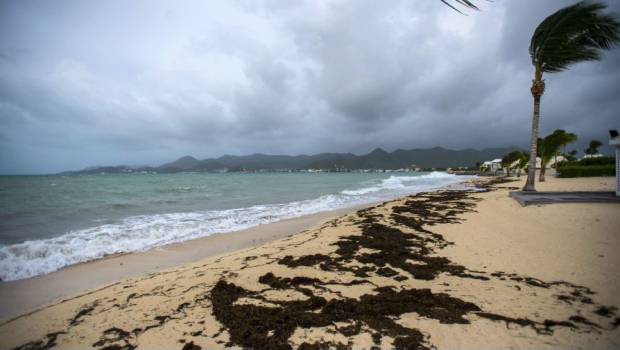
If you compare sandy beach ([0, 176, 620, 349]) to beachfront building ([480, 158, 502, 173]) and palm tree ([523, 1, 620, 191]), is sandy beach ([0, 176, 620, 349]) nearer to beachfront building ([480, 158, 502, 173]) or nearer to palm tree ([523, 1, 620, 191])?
palm tree ([523, 1, 620, 191])

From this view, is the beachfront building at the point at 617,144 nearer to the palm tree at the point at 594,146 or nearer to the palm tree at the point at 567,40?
the palm tree at the point at 567,40

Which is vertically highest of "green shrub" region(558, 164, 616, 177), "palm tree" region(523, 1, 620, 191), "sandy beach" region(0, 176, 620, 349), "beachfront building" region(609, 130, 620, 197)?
"palm tree" region(523, 1, 620, 191)

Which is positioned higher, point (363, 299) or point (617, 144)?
point (617, 144)

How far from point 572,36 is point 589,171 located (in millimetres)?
20576

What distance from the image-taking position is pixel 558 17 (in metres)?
11.7

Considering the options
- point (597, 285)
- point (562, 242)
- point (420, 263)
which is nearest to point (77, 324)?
point (420, 263)

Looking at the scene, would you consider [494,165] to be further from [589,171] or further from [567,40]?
[567,40]

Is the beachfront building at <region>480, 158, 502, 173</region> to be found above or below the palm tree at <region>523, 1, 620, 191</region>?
below

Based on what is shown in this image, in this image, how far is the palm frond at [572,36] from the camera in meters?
10.7

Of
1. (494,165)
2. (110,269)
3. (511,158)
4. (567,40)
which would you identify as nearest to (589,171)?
(567,40)

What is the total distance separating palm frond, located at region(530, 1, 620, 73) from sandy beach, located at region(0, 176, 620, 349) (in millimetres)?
10023

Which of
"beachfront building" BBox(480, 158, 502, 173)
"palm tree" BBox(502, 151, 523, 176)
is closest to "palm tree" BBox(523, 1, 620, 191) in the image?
"palm tree" BBox(502, 151, 523, 176)

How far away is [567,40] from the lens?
11953mm

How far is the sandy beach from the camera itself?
9.11ft
